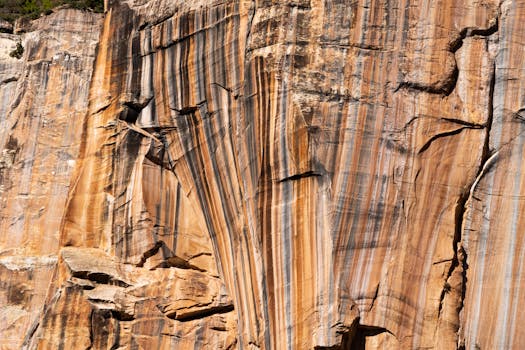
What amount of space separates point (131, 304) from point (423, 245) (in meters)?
5.42

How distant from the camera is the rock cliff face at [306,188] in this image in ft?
51.8

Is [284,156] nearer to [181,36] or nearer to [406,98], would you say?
[406,98]

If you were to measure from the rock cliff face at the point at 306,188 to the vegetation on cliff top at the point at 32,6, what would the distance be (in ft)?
26.5

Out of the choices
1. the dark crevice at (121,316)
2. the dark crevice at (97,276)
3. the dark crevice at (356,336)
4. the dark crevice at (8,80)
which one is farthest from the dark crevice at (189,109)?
the dark crevice at (8,80)

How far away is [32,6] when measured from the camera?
30.2 meters

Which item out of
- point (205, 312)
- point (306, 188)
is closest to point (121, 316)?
point (205, 312)

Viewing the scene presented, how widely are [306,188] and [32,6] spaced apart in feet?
53.9

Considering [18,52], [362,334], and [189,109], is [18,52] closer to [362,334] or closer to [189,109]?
[189,109]

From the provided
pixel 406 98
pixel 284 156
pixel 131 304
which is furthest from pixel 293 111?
pixel 131 304

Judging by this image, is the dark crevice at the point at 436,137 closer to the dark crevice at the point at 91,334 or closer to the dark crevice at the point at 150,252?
the dark crevice at the point at 150,252

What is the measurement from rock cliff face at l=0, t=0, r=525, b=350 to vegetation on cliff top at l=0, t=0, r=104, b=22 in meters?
8.07

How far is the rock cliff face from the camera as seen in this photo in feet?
51.8

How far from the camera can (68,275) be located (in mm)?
18828

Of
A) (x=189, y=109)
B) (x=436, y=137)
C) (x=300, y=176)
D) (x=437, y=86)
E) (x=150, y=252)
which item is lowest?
(x=150, y=252)
